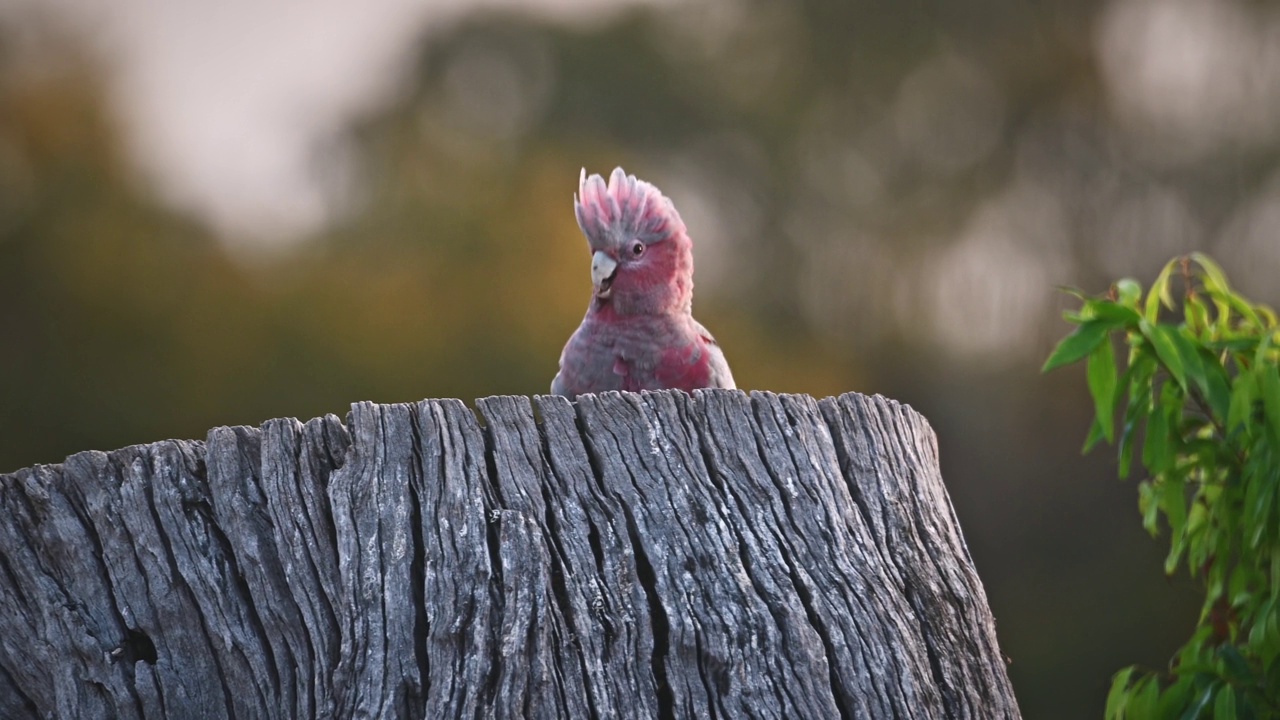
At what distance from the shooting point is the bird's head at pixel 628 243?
3.83 meters

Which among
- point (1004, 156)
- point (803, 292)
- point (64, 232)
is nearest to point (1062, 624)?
point (803, 292)

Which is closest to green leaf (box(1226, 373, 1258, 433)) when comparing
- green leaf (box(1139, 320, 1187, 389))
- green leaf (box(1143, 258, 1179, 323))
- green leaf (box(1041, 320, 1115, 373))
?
green leaf (box(1139, 320, 1187, 389))

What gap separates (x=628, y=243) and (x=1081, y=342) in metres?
1.49

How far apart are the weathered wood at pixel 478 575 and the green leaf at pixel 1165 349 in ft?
4.52

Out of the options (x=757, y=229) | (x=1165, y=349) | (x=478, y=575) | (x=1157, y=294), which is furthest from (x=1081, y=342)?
(x=757, y=229)

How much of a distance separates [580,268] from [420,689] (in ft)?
37.1

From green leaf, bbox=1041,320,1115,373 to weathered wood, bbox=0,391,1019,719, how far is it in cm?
114

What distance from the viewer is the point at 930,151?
584 inches

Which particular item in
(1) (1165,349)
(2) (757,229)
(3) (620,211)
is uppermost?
(2) (757,229)

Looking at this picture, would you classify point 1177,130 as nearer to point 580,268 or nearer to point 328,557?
point 580,268

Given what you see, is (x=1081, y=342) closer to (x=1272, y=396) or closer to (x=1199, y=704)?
(x=1272, y=396)

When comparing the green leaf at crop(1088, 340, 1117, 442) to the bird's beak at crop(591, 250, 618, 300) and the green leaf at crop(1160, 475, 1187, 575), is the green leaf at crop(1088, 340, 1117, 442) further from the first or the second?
the bird's beak at crop(591, 250, 618, 300)

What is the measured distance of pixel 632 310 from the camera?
12.6 feet

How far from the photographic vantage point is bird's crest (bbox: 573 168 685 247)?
3.83 metres
